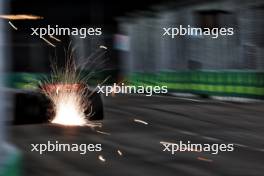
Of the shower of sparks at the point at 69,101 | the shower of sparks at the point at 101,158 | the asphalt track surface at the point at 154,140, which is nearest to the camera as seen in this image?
the asphalt track surface at the point at 154,140

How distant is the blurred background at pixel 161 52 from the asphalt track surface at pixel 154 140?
0.46ft

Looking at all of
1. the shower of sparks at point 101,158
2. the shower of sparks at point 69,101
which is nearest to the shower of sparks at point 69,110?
the shower of sparks at point 69,101

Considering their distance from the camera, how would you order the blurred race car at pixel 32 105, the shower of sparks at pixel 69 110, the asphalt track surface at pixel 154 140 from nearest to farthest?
1. the asphalt track surface at pixel 154 140
2. the blurred race car at pixel 32 105
3. the shower of sparks at pixel 69 110

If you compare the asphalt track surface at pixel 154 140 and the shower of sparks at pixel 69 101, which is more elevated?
the shower of sparks at pixel 69 101

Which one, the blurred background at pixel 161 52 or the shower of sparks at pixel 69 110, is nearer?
the shower of sparks at pixel 69 110

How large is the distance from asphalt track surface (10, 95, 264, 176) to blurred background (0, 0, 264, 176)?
0.46 ft

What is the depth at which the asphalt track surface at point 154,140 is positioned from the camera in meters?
11.3

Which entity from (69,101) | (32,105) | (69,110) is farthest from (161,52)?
(32,105)

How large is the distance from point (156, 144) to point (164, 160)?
2.42m

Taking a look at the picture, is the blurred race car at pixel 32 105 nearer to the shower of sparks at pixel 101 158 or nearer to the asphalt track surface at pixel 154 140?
the asphalt track surface at pixel 154 140

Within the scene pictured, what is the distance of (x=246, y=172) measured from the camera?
35.9ft

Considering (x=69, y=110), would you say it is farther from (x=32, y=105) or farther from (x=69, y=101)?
(x=32, y=105)

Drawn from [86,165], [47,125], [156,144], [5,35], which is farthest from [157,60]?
[5,35]

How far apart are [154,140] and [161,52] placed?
32544 millimetres
